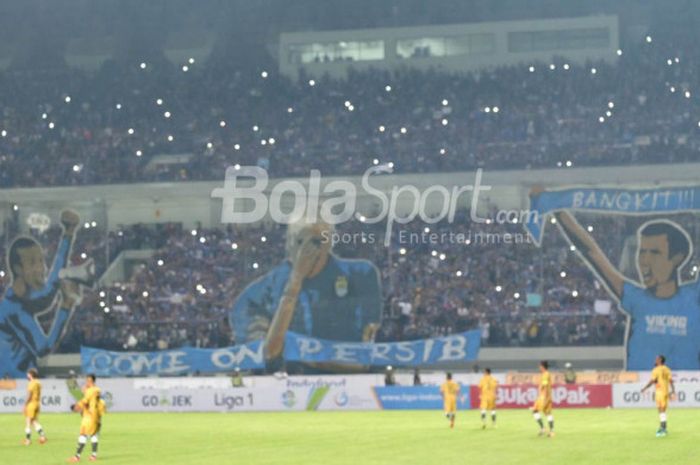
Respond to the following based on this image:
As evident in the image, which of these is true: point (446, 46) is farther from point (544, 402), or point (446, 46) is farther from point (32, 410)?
point (32, 410)

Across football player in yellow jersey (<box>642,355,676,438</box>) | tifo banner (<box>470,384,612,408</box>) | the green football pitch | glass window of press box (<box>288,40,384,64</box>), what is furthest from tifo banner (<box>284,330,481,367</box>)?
football player in yellow jersey (<box>642,355,676,438</box>)

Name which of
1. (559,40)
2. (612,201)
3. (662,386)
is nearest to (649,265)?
(612,201)

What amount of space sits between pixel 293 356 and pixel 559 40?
67.8 feet

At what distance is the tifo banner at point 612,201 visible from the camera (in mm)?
50562

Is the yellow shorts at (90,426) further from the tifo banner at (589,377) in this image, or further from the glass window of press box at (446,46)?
the glass window of press box at (446,46)

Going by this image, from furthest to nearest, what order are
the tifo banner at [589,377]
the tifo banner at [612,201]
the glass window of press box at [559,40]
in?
the glass window of press box at [559,40]
the tifo banner at [612,201]
the tifo banner at [589,377]

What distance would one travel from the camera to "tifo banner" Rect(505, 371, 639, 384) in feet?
150

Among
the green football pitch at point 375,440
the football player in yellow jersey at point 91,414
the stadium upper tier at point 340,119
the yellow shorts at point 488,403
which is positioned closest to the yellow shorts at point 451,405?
the green football pitch at point 375,440

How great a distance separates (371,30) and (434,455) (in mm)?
41724

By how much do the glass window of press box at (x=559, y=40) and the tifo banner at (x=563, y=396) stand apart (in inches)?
878

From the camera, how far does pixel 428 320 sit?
53.3 m

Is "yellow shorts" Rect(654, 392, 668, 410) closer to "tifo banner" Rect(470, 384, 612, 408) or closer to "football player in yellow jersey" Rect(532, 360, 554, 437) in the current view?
"football player in yellow jersey" Rect(532, 360, 554, 437)

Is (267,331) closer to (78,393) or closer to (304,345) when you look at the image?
(304,345)

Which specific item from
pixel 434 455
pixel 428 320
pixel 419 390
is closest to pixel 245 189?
pixel 428 320
